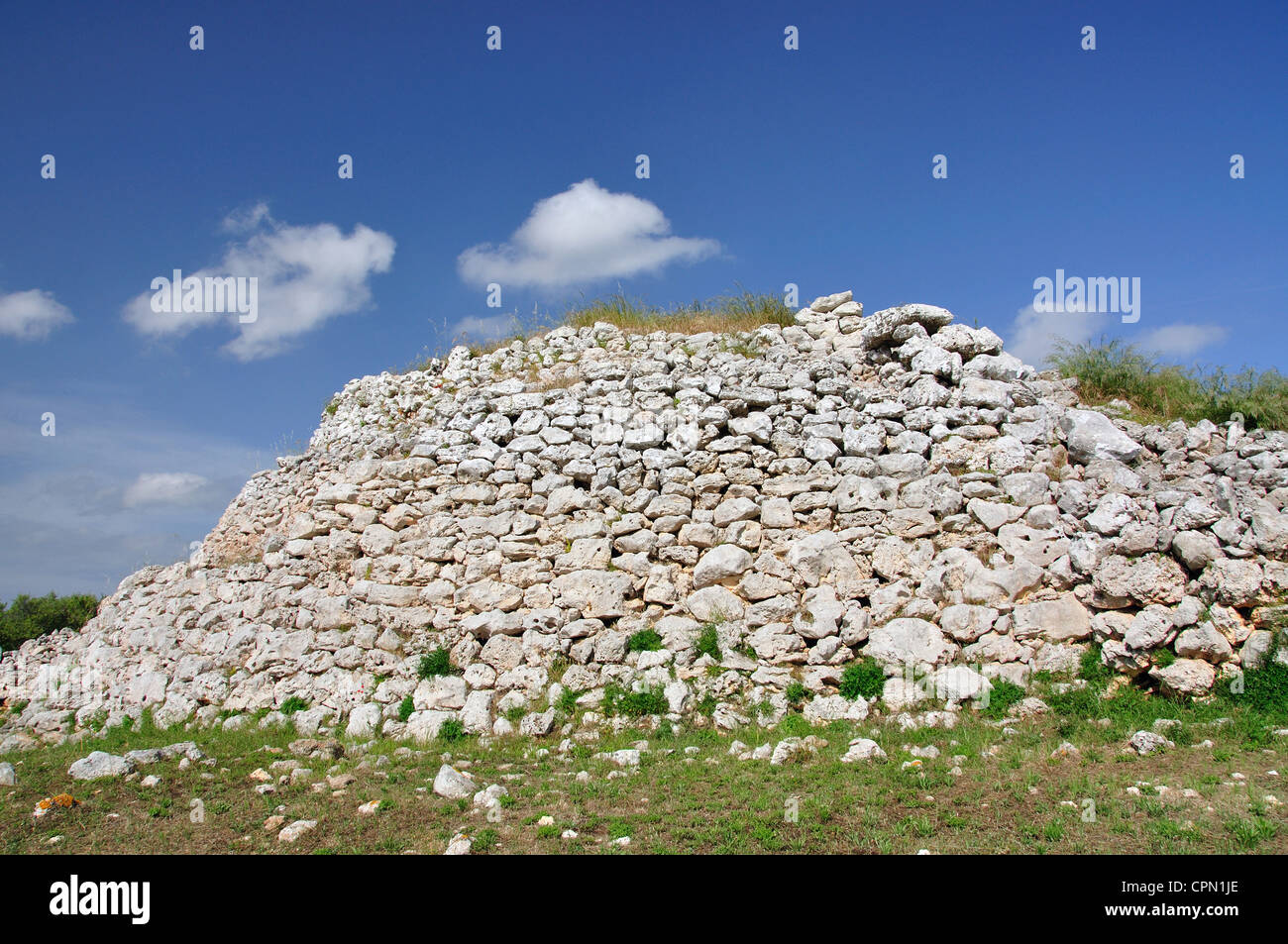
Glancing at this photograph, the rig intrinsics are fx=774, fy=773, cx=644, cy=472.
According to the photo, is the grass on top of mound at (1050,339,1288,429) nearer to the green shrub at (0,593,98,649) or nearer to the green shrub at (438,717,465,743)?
the green shrub at (438,717,465,743)

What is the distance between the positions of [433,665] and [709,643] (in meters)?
3.75

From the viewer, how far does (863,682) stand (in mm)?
9352

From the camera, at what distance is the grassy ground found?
6.24 meters

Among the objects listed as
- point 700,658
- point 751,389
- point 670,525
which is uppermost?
point 751,389

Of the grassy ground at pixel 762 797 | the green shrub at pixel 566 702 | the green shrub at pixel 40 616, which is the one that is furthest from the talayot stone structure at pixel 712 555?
the green shrub at pixel 40 616

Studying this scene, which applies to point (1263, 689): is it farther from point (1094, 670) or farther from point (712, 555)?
point (712, 555)

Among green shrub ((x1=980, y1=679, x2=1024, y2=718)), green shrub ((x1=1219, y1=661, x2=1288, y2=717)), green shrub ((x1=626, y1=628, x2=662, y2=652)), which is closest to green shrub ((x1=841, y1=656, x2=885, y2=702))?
green shrub ((x1=980, y1=679, x2=1024, y2=718))

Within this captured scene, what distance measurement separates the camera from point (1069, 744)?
7777 mm

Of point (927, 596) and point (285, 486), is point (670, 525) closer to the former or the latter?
point (927, 596)

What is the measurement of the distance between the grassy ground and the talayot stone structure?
786 mm
